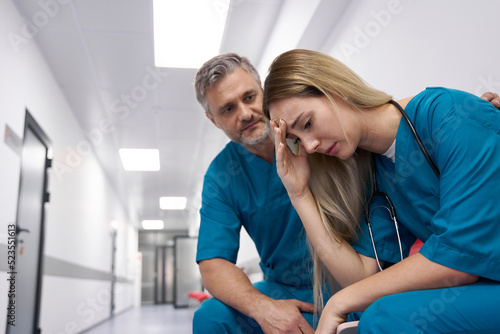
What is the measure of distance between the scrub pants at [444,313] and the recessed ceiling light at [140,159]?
5880 mm

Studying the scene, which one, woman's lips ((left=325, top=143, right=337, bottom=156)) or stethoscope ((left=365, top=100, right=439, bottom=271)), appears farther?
woman's lips ((left=325, top=143, right=337, bottom=156))

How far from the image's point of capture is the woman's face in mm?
1111

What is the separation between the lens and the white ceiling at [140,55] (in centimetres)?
306

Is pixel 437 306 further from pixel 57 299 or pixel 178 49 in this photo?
pixel 57 299

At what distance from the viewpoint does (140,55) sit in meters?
3.78

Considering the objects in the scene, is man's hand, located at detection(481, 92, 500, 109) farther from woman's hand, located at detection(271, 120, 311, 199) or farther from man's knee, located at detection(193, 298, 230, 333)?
man's knee, located at detection(193, 298, 230, 333)

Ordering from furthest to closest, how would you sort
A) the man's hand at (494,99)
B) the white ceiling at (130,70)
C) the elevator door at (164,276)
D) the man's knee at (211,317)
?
the elevator door at (164,276)
the white ceiling at (130,70)
the man's knee at (211,317)
the man's hand at (494,99)

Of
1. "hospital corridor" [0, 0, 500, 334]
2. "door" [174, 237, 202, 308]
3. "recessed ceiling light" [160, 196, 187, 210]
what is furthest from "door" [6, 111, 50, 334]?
"door" [174, 237, 202, 308]

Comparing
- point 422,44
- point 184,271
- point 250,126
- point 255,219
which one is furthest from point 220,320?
point 184,271

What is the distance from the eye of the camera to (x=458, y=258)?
0.81 meters

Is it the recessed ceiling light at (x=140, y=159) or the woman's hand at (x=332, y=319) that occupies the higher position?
the recessed ceiling light at (x=140, y=159)

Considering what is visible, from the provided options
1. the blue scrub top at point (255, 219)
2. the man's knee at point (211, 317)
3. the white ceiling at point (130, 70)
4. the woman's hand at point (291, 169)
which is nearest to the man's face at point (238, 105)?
the blue scrub top at point (255, 219)

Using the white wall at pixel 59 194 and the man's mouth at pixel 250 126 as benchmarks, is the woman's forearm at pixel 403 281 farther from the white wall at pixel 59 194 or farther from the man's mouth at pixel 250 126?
the white wall at pixel 59 194

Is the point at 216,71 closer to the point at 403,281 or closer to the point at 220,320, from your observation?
the point at 220,320
